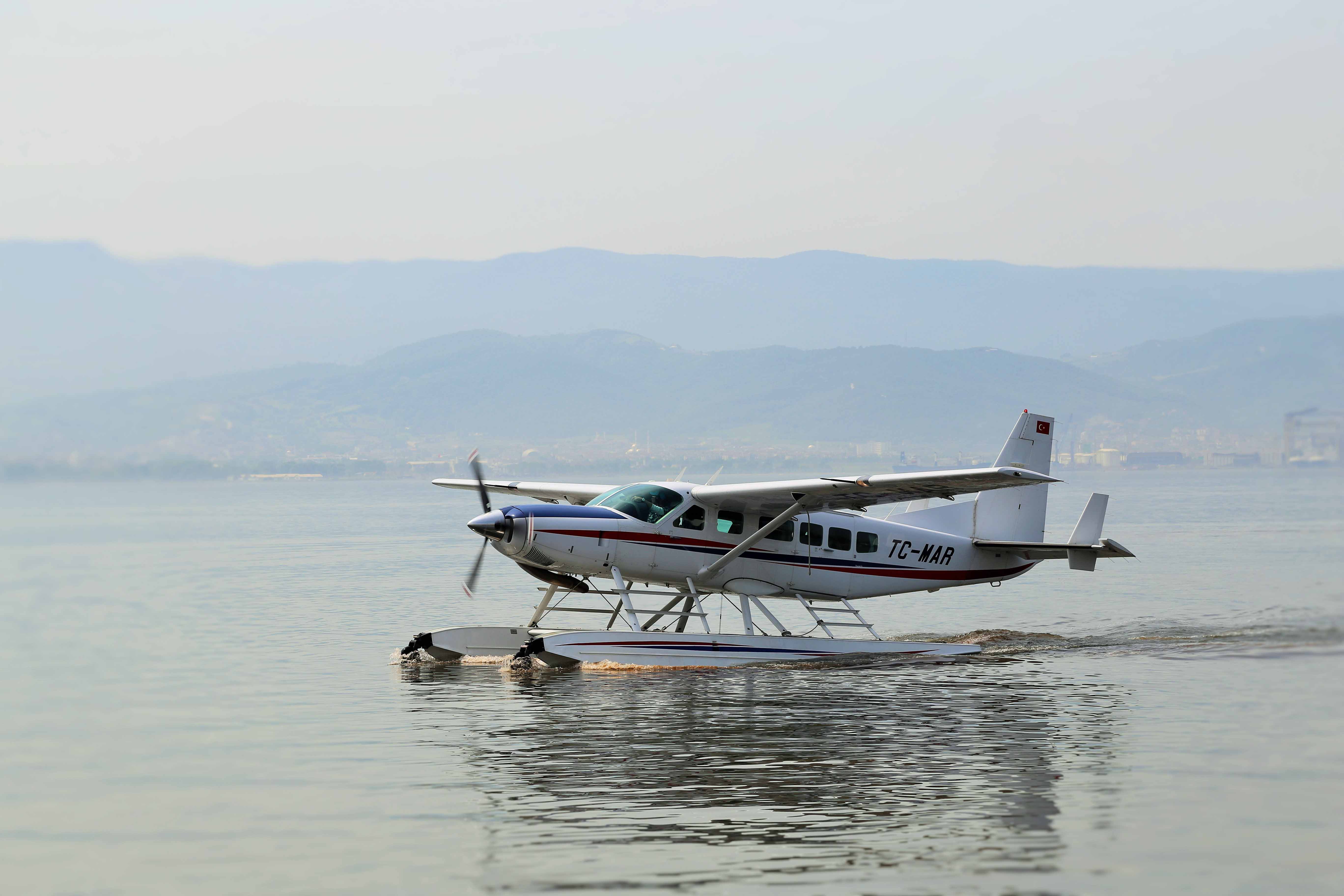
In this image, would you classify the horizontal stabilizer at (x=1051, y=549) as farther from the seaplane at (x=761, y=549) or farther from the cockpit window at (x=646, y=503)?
the cockpit window at (x=646, y=503)

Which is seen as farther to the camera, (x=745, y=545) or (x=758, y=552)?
(x=758, y=552)

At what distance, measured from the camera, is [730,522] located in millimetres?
19812

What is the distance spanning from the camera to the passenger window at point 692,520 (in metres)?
19.4

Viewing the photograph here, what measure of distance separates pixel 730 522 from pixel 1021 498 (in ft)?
17.9

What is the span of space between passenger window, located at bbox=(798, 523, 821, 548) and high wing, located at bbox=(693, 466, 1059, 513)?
2.11ft

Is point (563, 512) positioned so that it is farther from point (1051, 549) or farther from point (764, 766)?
point (1051, 549)

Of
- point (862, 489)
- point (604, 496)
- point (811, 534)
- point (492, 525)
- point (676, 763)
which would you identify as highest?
point (862, 489)

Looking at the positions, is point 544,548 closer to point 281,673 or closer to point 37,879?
point 281,673

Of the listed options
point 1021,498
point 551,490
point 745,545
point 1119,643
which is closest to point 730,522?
point 745,545

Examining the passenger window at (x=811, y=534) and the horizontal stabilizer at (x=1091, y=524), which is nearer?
the passenger window at (x=811, y=534)

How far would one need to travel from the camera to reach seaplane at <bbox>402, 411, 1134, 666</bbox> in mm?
18375

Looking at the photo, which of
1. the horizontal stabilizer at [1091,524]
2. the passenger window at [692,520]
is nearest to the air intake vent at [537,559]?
the passenger window at [692,520]

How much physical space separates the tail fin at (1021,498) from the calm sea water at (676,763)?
1.85 metres

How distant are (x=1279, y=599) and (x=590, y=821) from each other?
73.2 feet
